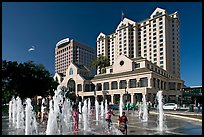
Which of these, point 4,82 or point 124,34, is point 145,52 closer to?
point 124,34

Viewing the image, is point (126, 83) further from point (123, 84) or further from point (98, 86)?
point (98, 86)

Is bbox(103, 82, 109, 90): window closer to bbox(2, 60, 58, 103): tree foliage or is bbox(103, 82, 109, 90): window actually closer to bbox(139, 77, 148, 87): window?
bbox(139, 77, 148, 87): window

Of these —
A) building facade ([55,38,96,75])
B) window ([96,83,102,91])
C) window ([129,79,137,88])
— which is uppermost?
building facade ([55,38,96,75])

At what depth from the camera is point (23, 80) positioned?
1720 inches

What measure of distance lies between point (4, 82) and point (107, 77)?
3643 cm

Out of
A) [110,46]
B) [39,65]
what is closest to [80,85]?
[39,65]

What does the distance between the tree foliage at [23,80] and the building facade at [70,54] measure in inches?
4465

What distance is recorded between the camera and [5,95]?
4206 cm

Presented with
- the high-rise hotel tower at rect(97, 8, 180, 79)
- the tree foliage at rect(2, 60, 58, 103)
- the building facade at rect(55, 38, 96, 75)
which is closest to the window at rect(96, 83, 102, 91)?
the tree foliage at rect(2, 60, 58, 103)

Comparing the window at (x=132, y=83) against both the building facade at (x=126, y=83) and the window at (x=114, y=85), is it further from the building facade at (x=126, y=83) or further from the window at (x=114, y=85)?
the window at (x=114, y=85)

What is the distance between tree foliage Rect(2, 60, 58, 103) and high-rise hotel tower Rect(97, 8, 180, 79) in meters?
67.2

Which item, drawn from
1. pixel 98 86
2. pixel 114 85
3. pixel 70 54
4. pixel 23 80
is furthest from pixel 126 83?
pixel 70 54

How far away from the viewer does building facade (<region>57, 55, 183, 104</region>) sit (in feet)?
209

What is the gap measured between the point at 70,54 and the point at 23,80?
4775 inches
